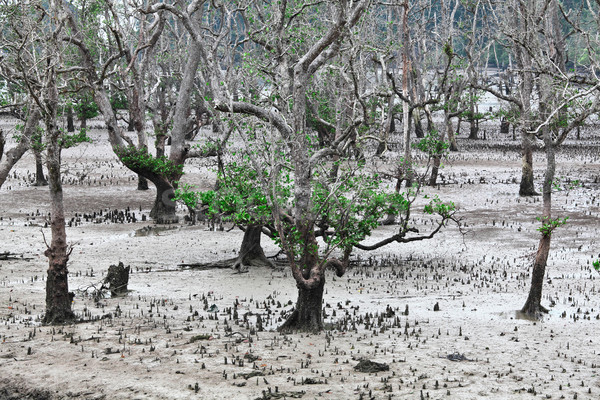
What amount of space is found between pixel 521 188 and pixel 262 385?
19.7 meters

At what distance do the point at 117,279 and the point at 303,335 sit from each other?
14.5ft

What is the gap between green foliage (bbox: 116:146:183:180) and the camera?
69.4 feet

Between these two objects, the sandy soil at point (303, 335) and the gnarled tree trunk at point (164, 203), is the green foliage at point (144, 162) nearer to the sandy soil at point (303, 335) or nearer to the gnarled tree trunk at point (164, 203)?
the gnarled tree trunk at point (164, 203)

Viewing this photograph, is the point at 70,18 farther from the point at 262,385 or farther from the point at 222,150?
the point at 262,385

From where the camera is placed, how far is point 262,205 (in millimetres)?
13039

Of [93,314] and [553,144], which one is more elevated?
[553,144]

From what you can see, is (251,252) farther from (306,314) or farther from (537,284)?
(537,284)

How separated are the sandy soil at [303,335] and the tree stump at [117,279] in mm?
280

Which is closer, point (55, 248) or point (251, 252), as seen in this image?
point (55, 248)

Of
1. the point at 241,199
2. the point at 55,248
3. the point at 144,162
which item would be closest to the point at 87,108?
the point at 144,162

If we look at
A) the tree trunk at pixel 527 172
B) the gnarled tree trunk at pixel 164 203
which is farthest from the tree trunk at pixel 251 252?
the tree trunk at pixel 527 172

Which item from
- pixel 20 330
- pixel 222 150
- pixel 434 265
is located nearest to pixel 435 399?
pixel 20 330

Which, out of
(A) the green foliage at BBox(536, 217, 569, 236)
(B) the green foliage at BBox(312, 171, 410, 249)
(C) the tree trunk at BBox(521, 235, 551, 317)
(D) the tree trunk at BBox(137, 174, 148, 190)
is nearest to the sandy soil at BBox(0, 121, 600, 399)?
(C) the tree trunk at BBox(521, 235, 551, 317)

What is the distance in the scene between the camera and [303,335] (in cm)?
1005
